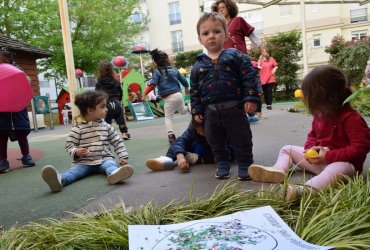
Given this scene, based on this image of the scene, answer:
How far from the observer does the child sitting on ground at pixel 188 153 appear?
10.6 ft

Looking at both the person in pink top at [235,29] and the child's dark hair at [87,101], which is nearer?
the child's dark hair at [87,101]

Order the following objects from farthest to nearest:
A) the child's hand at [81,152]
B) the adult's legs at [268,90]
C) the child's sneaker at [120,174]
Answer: the adult's legs at [268,90] → the child's hand at [81,152] → the child's sneaker at [120,174]

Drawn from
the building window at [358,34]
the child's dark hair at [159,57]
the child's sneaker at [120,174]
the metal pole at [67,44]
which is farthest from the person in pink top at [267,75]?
the building window at [358,34]

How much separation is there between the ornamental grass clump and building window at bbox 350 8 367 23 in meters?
29.2

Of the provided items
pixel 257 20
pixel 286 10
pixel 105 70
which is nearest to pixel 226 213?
pixel 105 70

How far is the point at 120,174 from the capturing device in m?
2.84

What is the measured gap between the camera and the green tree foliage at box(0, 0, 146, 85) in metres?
18.3

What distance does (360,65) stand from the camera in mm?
12195

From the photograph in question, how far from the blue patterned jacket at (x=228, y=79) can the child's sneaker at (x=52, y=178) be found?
129cm

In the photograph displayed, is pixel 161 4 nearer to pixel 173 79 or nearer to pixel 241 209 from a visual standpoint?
pixel 173 79

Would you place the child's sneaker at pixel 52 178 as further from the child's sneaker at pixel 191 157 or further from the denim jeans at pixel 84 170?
the child's sneaker at pixel 191 157

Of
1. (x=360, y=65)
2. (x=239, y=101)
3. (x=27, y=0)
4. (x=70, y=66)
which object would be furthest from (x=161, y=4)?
(x=239, y=101)

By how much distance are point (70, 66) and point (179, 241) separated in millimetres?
4317

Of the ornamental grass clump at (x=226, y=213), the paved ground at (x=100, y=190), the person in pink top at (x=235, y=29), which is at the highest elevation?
the person in pink top at (x=235, y=29)
